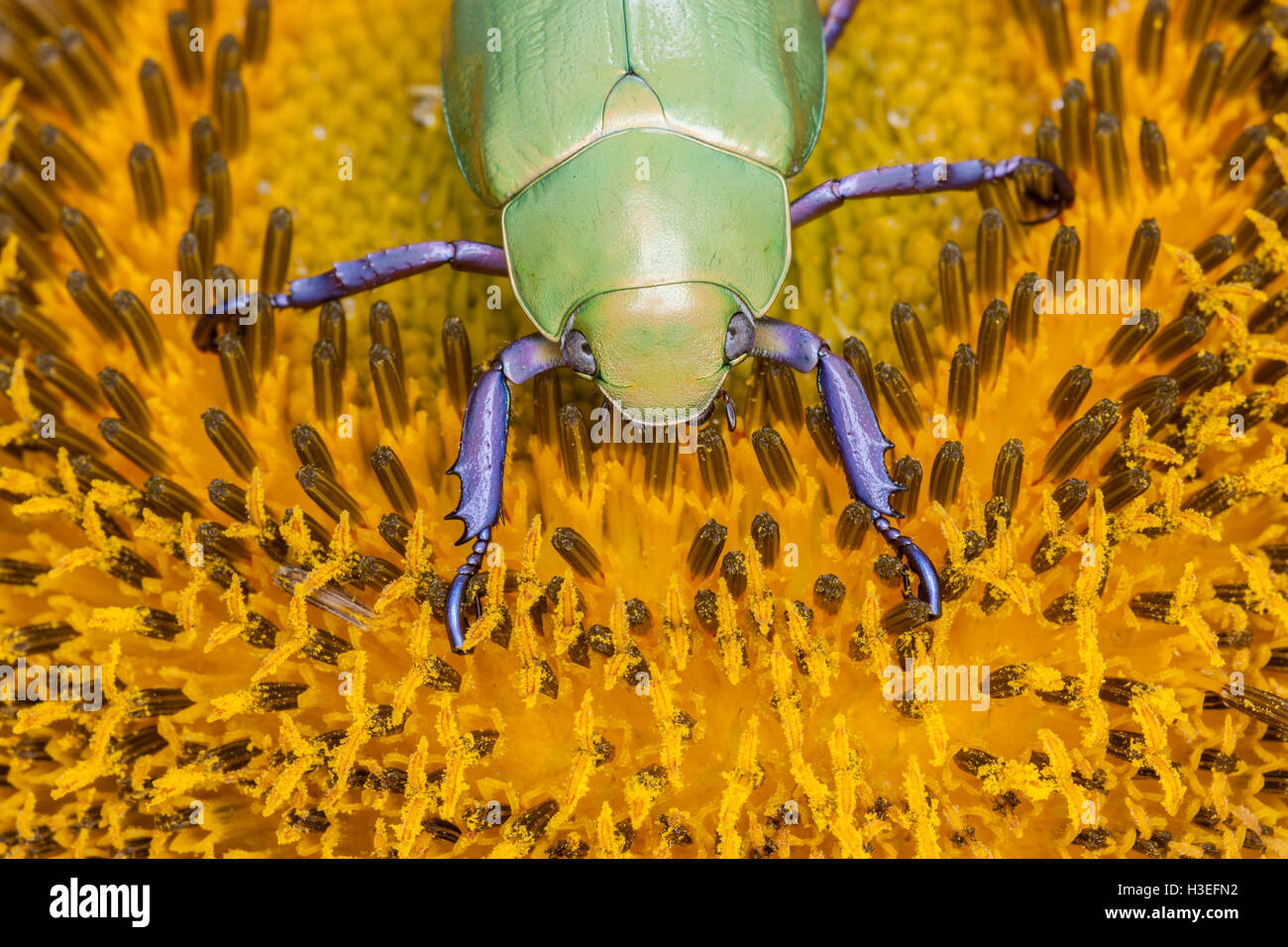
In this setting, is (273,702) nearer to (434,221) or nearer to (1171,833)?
(434,221)

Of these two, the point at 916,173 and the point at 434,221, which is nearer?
the point at 916,173

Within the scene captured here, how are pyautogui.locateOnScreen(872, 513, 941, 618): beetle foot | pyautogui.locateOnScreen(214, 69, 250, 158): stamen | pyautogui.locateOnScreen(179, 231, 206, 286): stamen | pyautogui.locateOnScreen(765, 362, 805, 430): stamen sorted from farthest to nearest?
pyautogui.locateOnScreen(214, 69, 250, 158): stamen < pyautogui.locateOnScreen(179, 231, 206, 286): stamen < pyautogui.locateOnScreen(765, 362, 805, 430): stamen < pyautogui.locateOnScreen(872, 513, 941, 618): beetle foot

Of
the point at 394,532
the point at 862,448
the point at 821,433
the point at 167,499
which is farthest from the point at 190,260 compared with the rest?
the point at 862,448

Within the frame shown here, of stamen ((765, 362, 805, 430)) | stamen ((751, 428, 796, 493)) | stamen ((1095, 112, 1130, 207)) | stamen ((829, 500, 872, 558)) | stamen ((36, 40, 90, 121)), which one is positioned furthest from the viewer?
stamen ((36, 40, 90, 121))

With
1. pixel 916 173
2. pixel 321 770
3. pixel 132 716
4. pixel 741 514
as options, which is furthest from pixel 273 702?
pixel 916 173

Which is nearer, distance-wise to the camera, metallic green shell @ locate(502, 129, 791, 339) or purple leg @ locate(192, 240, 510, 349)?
metallic green shell @ locate(502, 129, 791, 339)

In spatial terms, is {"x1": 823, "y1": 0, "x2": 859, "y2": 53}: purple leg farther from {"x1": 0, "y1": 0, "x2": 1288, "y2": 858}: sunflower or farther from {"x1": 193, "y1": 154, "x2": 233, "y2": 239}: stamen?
{"x1": 193, "y1": 154, "x2": 233, "y2": 239}: stamen

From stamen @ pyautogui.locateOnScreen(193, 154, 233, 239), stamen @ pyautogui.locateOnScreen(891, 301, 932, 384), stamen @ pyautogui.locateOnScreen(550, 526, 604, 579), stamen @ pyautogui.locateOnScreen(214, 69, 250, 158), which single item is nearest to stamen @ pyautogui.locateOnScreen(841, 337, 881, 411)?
stamen @ pyautogui.locateOnScreen(891, 301, 932, 384)
